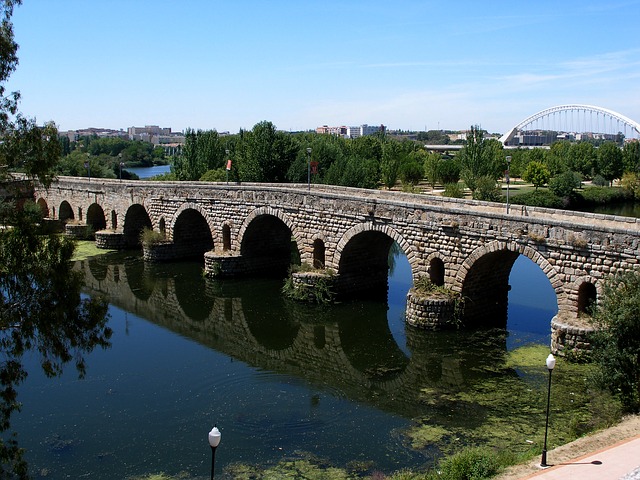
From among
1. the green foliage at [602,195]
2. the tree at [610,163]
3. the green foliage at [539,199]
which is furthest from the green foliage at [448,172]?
the tree at [610,163]

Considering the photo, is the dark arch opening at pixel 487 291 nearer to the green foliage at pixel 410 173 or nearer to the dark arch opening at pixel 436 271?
the dark arch opening at pixel 436 271

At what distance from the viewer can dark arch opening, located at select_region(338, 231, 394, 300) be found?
84.8ft

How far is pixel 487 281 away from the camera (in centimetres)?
2248

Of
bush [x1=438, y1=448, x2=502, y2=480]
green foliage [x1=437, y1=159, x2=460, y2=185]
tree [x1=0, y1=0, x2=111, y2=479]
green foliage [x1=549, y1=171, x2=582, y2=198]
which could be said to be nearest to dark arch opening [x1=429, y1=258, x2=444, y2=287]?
bush [x1=438, y1=448, x2=502, y2=480]

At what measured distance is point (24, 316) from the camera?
407 inches

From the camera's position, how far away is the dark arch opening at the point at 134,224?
37.7m

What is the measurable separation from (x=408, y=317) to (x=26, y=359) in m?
12.2

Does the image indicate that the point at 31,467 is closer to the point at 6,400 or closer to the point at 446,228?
the point at 6,400

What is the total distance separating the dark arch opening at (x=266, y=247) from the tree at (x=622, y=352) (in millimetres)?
17933

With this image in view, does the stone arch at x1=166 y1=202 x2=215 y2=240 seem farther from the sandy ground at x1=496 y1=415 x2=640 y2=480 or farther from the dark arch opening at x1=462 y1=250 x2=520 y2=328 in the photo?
the sandy ground at x1=496 y1=415 x2=640 y2=480

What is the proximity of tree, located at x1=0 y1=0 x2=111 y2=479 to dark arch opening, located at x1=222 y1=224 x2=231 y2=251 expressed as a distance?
1993cm

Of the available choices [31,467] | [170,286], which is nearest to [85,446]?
[31,467]

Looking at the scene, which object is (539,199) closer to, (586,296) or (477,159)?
(477,159)

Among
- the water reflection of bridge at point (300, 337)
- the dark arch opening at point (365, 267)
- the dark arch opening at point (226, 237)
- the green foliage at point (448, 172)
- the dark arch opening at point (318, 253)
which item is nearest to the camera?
the water reflection of bridge at point (300, 337)
